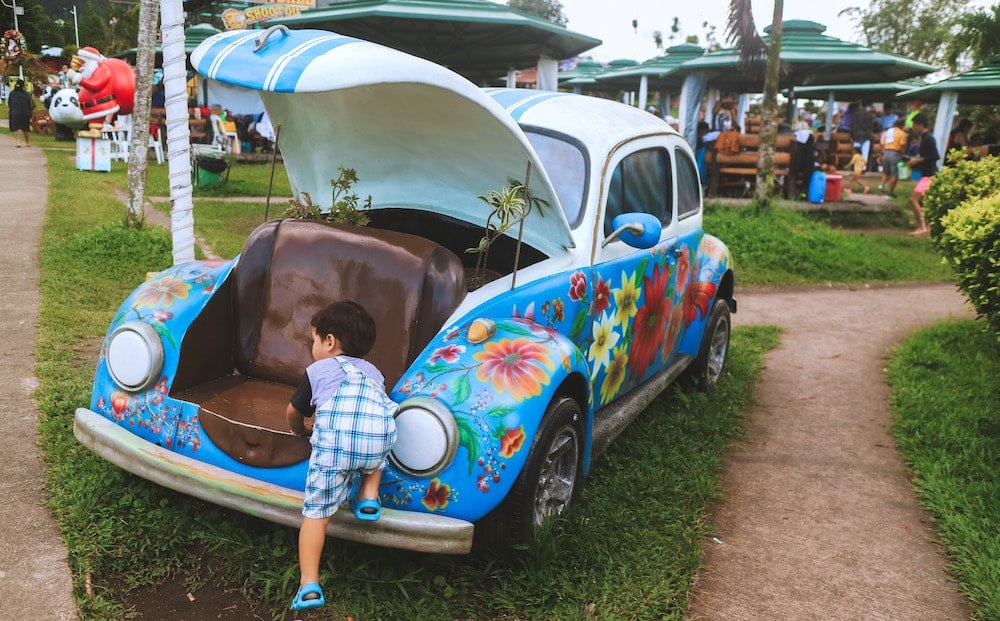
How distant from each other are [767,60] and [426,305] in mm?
9985

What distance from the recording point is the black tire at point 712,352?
17.3 feet

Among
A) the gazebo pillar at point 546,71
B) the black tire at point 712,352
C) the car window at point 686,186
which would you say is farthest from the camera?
the gazebo pillar at point 546,71

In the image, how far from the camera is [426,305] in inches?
128

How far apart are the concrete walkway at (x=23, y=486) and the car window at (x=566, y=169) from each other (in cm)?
246

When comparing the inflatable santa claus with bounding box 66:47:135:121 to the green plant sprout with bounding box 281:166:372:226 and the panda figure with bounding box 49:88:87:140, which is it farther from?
the green plant sprout with bounding box 281:166:372:226

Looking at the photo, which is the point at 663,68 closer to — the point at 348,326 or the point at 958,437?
the point at 958,437

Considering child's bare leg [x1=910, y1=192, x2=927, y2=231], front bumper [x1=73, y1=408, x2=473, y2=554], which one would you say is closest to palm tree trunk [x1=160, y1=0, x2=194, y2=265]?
front bumper [x1=73, y1=408, x2=473, y2=554]

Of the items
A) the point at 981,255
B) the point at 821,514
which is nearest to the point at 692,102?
the point at 981,255

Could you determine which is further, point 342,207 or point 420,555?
point 342,207

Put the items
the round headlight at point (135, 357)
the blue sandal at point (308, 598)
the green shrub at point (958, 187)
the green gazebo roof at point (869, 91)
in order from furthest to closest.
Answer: the green gazebo roof at point (869, 91) < the green shrub at point (958, 187) < the round headlight at point (135, 357) < the blue sandal at point (308, 598)

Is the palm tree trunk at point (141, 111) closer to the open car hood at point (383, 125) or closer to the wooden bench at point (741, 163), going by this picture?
the open car hood at point (383, 125)

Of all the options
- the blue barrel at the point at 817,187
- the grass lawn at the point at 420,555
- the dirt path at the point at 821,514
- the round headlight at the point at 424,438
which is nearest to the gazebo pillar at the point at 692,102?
the blue barrel at the point at 817,187

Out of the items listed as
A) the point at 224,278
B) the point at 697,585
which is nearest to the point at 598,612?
the point at 697,585

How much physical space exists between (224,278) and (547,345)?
1.46m
